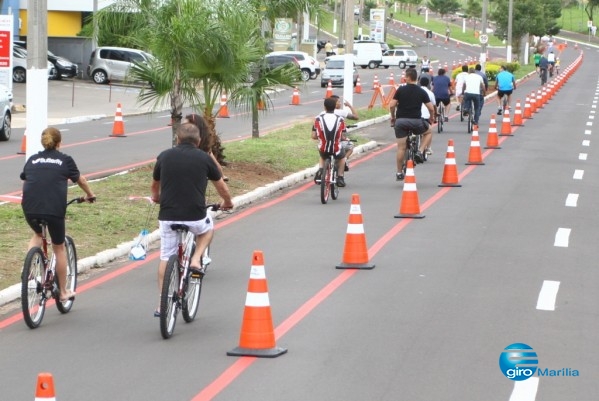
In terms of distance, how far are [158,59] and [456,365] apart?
12.6 meters

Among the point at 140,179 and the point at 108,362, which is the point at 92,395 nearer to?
the point at 108,362

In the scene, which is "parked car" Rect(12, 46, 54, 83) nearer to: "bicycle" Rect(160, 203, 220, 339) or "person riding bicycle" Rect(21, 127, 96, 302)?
"person riding bicycle" Rect(21, 127, 96, 302)

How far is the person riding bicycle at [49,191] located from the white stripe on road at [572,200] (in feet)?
34.5

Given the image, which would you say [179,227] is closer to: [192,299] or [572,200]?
[192,299]

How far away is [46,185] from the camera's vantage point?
10.4 meters

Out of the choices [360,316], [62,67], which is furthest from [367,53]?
[360,316]

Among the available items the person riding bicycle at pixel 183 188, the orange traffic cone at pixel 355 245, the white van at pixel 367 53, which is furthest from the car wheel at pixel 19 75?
the person riding bicycle at pixel 183 188

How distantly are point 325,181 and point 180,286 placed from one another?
9.05m

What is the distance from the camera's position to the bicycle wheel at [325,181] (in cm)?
1873

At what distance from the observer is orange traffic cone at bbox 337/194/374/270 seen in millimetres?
13133

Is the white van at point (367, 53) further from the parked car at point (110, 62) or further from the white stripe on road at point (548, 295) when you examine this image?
the white stripe on road at point (548, 295)

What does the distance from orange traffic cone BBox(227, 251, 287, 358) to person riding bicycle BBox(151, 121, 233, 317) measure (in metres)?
1.06

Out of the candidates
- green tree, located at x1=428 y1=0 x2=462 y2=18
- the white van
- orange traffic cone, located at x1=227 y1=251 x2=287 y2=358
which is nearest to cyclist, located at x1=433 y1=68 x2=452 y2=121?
orange traffic cone, located at x1=227 y1=251 x2=287 y2=358

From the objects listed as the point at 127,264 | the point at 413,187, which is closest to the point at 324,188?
the point at 413,187
